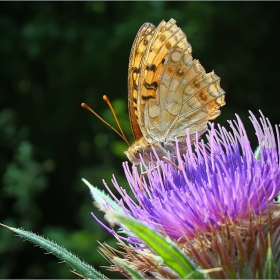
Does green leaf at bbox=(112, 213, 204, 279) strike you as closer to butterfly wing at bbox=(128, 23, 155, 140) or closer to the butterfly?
the butterfly

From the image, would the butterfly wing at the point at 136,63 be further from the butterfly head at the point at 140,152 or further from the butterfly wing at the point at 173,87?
the butterfly head at the point at 140,152

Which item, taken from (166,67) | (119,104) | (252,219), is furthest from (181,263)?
(119,104)

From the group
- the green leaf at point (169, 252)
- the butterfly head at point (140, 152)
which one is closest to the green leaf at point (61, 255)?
the green leaf at point (169, 252)

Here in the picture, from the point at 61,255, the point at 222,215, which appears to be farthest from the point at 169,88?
the point at 61,255

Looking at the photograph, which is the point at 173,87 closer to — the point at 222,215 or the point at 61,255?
the point at 222,215

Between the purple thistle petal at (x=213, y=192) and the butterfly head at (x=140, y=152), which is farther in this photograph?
the butterfly head at (x=140, y=152)

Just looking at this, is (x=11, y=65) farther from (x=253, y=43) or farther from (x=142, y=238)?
(x=142, y=238)
